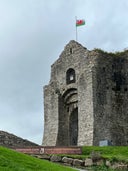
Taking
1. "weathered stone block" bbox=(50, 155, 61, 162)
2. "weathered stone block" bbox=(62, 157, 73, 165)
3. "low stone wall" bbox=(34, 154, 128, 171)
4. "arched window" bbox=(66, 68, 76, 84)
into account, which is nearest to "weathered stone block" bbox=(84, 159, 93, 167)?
"low stone wall" bbox=(34, 154, 128, 171)

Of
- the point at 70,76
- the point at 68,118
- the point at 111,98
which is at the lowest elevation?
the point at 68,118

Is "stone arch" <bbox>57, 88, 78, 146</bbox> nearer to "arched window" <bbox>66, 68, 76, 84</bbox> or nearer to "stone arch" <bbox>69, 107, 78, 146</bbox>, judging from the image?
"stone arch" <bbox>69, 107, 78, 146</bbox>

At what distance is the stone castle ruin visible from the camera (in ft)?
119

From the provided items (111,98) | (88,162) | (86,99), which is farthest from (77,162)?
(111,98)

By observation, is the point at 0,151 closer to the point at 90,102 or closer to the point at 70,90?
the point at 90,102

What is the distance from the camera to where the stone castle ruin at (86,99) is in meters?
36.2

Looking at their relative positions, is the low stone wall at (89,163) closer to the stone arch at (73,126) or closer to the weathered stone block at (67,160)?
Result: the weathered stone block at (67,160)

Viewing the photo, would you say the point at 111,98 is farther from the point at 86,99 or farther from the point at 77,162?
the point at 77,162

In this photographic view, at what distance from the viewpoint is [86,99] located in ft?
121

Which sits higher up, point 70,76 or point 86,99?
point 70,76

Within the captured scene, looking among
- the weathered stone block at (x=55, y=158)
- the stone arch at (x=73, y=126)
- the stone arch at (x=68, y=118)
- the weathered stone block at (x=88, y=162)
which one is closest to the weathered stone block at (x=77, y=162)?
the weathered stone block at (x=88, y=162)

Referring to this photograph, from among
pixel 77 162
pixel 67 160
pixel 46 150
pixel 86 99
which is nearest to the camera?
pixel 77 162

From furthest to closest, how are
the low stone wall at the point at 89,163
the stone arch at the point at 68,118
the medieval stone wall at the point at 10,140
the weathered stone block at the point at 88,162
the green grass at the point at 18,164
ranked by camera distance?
the stone arch at the point at 68,118
the medieval stone wall at the point at 10,140
the weathered stone block at the point at 88,162
the low stone wall at the point at 89,163
the green grass at the point at 18,164

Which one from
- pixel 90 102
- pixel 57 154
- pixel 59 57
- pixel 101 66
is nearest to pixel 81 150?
pixel 57 154
